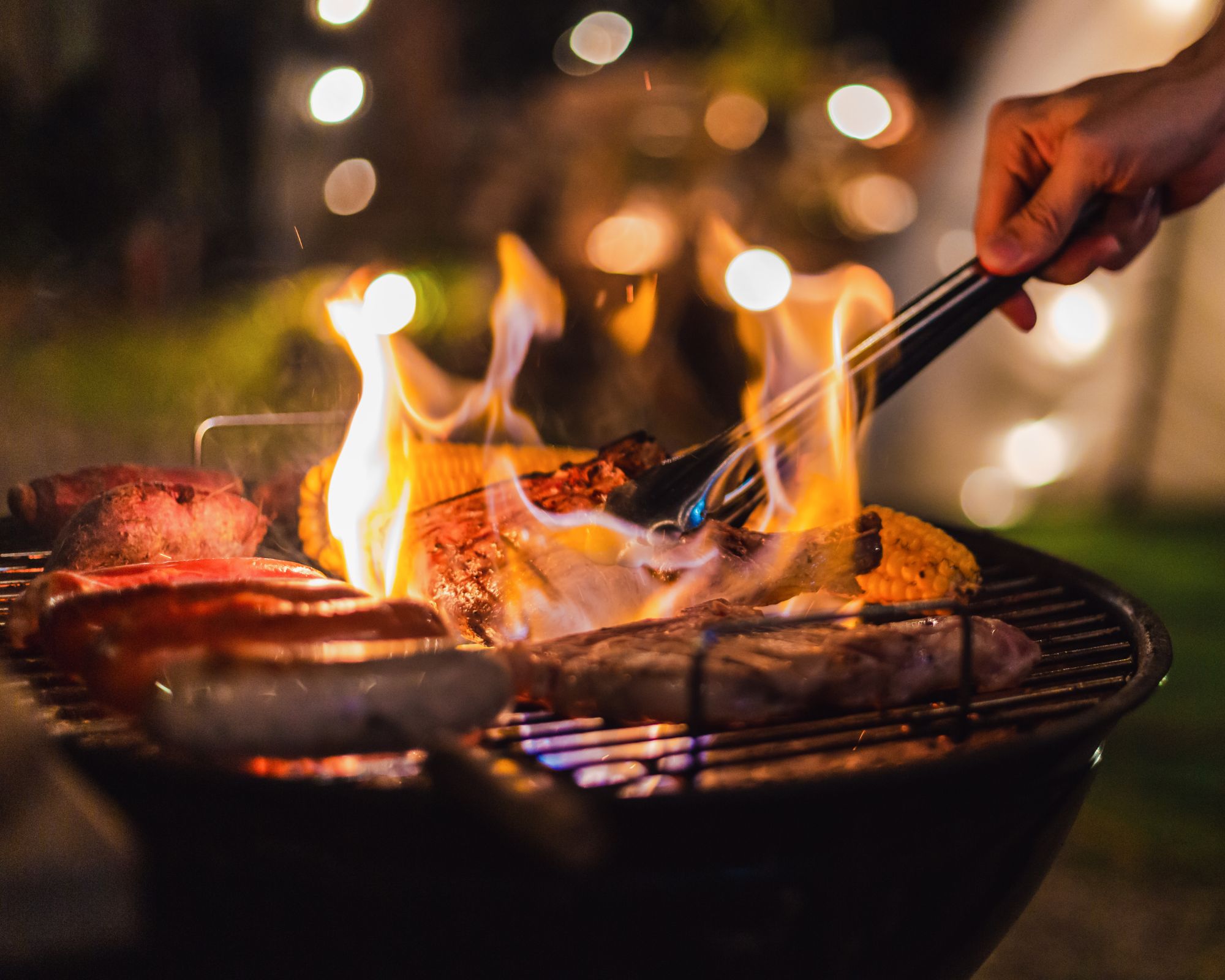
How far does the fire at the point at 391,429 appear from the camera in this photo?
2918 millimetres

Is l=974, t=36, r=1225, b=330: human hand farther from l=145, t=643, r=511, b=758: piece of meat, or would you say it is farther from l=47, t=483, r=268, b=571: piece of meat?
l=47, t=483, r=268, b=571: piece of meat

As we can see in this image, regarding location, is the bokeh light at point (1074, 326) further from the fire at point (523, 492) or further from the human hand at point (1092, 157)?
the human hand at point (1092, 157)

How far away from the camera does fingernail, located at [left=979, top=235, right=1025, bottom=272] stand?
2971 mm

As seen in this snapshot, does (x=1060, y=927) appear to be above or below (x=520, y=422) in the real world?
below

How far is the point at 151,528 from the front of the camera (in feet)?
9.43

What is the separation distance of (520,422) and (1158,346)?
28.9ft

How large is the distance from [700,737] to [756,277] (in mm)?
8810

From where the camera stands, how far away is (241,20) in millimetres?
11484

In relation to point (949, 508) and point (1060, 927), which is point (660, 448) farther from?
point (949, 508)

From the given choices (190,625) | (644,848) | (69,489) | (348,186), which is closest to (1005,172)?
(644,848)

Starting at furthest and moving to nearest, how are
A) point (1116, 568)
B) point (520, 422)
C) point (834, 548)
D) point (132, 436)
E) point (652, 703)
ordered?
point (1116, 568) → point (132, 436) → point (520, 422) → point (834, 548) → point (652, 703)

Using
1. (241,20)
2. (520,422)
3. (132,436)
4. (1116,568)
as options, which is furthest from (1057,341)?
(241,20)

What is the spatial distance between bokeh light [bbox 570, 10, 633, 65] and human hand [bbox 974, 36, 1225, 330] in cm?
933

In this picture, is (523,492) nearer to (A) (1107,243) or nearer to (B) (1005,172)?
(B) (1005,172)
